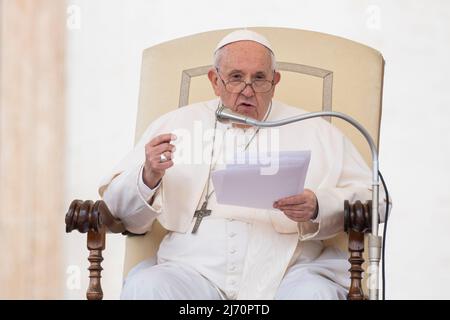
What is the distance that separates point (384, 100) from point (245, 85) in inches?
39.8

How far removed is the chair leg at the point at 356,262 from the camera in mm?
3389

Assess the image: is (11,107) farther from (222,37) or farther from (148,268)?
(148,268)

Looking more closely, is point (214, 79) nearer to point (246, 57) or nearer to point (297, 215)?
point (246, 57)

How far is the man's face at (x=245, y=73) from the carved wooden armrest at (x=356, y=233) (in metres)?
0.61

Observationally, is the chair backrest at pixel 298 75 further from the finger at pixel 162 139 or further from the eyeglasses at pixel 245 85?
the finger at pixel 162 139

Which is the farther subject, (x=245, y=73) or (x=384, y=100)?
(x=384, y=100)

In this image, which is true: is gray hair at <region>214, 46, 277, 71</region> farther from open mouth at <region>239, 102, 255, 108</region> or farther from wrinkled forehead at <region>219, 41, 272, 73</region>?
open mouth at <region>239, 102, 255, 108</region>

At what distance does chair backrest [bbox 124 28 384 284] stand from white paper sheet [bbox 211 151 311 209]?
2.32ft

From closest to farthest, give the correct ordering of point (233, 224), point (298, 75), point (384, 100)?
point (233, 224) → point (298, 75) → point (384, 100)

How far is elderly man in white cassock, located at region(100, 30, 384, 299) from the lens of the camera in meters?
3.52

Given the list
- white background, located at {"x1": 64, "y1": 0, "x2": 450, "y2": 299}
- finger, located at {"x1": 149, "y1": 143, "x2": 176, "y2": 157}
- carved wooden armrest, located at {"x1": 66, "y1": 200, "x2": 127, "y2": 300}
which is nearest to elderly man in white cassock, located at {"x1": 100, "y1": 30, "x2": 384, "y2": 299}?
finger, located at {"x1": 149, "y1": 143, "x2": 176, "y2": 157}

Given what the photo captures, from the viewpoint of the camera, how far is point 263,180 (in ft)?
11.2

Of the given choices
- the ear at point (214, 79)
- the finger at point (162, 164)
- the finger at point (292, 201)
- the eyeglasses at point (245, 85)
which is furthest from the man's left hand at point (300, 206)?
the ear at point (214, 79)

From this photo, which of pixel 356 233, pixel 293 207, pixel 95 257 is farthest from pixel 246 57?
pixel 95 257
